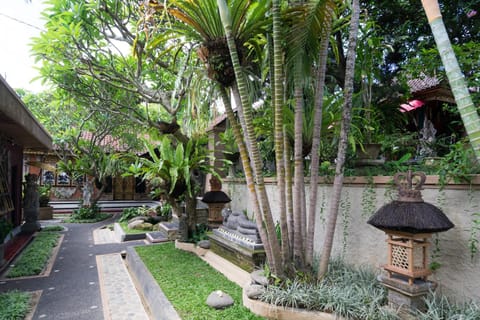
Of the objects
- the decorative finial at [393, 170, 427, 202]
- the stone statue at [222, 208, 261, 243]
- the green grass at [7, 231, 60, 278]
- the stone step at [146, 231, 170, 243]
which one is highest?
the decorative finial at [393, 170, 427, 202]

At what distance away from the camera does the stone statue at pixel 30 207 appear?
31.0 ft

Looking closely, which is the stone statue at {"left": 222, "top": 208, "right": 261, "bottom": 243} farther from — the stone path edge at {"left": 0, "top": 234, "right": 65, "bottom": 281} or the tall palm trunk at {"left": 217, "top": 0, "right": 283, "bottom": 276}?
the stone path edge at {"left": 0, "top": 234, "right": 65, "bottom": 281}

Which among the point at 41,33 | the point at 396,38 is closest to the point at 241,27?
the point at 396,38

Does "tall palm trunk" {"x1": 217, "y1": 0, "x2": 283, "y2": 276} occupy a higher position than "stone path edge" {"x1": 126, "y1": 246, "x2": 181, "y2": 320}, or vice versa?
"tall palm trunk" {"x1": 217, "y1": 0, "x2": 283, "y2": 276}

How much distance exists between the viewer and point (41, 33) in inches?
246

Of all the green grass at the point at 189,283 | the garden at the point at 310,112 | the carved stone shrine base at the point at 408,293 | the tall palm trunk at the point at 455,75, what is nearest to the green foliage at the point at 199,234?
the garden at the point at 310,112

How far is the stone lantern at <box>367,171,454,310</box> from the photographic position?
8.76 ft

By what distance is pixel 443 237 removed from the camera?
10.1 feet

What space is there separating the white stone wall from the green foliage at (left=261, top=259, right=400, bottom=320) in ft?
1.63

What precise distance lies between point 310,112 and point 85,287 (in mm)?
4637

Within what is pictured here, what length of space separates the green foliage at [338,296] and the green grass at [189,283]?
41cm

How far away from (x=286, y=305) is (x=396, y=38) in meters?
5.16

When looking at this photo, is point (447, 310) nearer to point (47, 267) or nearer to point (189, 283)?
point (189, 283)

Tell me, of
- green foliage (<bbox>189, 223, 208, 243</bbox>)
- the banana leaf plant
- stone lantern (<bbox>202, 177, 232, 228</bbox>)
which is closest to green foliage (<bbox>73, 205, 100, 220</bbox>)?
the banana leaf plant
